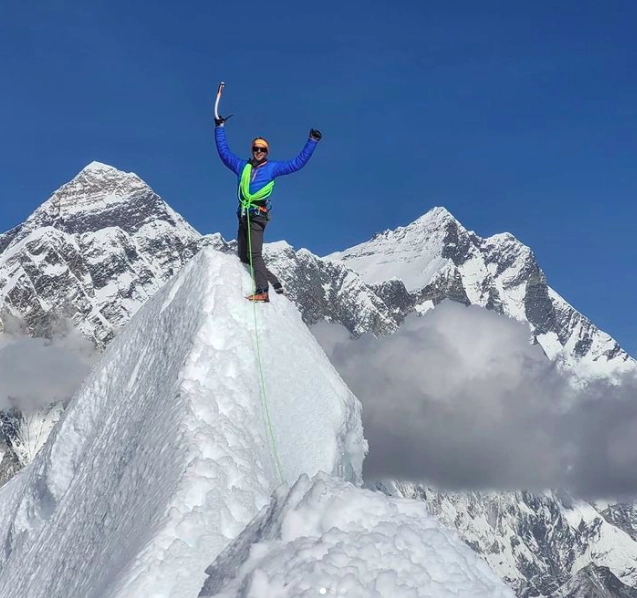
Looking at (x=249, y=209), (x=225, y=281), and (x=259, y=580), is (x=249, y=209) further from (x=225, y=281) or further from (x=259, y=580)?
(x=259, y=580)

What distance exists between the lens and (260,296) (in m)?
16.6

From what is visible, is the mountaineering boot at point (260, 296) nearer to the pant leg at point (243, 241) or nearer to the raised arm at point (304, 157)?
the pant leg at point (243, 241)

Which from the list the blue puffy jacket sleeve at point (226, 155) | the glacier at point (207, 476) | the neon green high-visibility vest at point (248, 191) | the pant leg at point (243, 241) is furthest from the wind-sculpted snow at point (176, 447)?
the blue puffy jacket sleeve at point (226, 155)

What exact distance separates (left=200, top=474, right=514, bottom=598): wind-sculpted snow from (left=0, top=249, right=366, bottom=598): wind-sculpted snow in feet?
7.06

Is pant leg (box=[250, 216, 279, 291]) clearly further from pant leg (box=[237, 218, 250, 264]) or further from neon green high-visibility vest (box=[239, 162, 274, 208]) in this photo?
neon green high-visibility vest (box=[239, 162, 274, 208])

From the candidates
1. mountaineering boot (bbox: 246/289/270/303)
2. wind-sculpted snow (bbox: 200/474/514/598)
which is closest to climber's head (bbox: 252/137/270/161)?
mountaineering boot (bbox: 246/289/270/303)

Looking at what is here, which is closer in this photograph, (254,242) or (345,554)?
(345,554)

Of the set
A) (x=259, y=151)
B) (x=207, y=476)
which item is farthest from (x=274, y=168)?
(x=207, y=476)

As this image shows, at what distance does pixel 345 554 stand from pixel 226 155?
12.9 metres

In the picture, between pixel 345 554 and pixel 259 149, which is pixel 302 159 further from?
pixel 345 554

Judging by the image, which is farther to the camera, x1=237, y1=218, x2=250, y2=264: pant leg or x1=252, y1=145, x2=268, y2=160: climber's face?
x1=237, y1=218, x2=250, y2=264: pant leg

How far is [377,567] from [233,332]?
8336 mm

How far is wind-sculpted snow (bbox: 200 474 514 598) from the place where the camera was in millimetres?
7047

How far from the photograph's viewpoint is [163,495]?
11.1m
